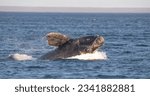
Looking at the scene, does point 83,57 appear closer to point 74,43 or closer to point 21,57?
point 74,43

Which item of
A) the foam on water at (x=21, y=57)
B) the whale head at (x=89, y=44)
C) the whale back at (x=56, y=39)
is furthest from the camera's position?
the foam on water at (x=21, y=57)

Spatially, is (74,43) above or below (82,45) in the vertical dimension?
above

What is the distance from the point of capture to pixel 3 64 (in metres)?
38.2

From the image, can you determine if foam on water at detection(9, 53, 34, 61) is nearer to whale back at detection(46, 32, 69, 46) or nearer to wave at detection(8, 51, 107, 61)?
wave at detection(8, 51, 107, 61)

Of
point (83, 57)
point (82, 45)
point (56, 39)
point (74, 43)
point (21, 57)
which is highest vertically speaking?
point (56, 39)

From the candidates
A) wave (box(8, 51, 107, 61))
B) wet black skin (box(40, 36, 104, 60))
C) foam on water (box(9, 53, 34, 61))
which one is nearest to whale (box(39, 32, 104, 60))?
wet black skin (box(40, 36, 104, 60))

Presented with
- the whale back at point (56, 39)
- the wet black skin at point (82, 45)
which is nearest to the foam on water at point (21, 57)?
the wet black skin at point (82, 45)

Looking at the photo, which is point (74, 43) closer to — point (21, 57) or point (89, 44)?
point (89, 44)

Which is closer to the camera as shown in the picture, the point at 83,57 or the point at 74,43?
the point at 74,43

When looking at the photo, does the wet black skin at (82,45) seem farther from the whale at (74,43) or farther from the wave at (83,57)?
the wave at (83,57)

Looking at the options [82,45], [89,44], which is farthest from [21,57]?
[89,44]

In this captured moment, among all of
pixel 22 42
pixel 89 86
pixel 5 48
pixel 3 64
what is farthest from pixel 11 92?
pixel 22 42

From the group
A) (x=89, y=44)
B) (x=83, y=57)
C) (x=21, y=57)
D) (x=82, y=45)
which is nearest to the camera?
(x=89, y=44)

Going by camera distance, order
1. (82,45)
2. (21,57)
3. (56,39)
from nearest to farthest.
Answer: (56,39) → (82,45) → (21,57)
